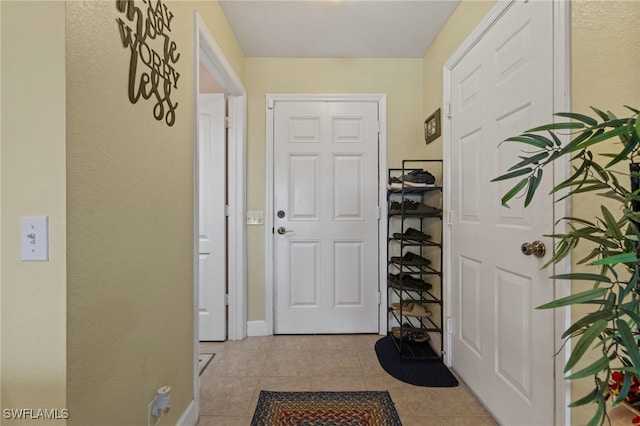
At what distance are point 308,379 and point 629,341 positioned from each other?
1.67 meters

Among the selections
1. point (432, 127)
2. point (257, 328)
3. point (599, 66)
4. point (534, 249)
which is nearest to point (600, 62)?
point (599, 66)

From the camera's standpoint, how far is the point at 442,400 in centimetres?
155

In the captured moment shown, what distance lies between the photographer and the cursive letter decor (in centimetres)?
94

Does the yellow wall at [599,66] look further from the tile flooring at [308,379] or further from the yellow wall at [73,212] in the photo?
the yellow wall at [73,212]

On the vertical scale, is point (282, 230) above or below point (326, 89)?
below

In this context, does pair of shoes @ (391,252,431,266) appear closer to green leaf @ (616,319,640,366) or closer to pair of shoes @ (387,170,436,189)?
pair of shoes @ (387,170,436,189)

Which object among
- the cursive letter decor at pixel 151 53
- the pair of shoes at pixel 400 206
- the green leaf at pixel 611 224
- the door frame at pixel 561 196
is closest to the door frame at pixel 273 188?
the pair of shoes at pixel 400 206

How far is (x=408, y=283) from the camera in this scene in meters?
2.05

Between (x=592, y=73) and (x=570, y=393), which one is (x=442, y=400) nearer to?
(x=570, y=393)

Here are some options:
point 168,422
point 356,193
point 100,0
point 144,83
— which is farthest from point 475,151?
point 168,422

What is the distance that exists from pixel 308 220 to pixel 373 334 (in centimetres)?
115

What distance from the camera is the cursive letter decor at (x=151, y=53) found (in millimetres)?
938

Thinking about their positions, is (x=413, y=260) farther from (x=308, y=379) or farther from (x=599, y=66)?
(x=599, y=66)

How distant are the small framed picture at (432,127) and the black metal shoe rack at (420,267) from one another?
20 centimetres
